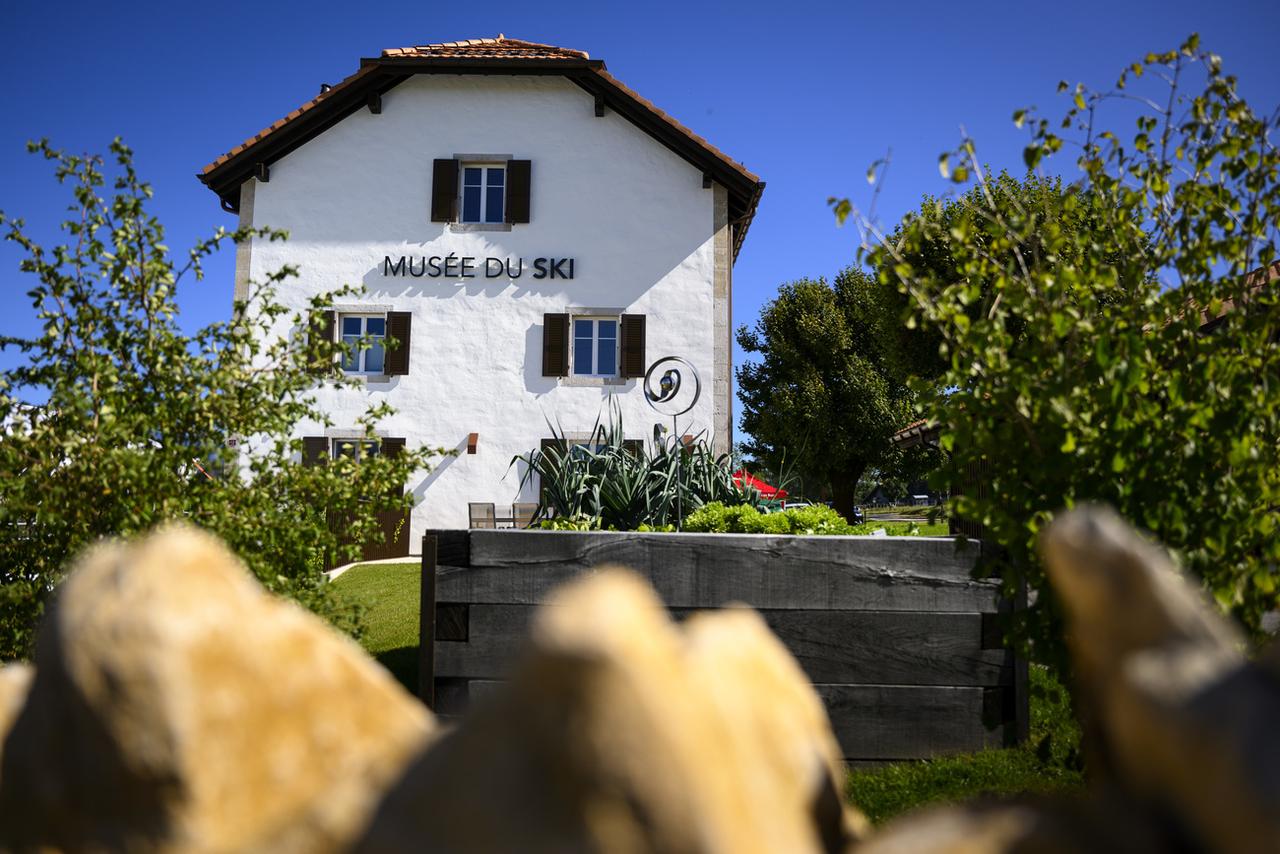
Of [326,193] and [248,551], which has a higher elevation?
[326,193]

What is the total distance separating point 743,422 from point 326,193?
1739cm

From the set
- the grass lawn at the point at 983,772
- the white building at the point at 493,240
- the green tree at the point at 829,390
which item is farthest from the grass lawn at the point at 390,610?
the green tree at the point at 829,390

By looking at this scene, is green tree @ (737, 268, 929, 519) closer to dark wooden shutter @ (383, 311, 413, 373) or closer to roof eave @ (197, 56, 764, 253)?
roof eave @ (197, 56, 764, 253)

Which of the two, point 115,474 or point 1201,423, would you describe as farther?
point 115,474

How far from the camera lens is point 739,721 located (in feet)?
3.62

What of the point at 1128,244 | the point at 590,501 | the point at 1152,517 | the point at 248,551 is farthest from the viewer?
the point at 590,501

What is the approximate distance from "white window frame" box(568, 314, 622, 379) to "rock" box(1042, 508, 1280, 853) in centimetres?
1460

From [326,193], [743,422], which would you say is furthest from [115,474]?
[743,422]

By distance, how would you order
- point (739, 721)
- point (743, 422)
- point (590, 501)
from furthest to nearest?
point (743, 422), point (590, 501), point (739, 721)

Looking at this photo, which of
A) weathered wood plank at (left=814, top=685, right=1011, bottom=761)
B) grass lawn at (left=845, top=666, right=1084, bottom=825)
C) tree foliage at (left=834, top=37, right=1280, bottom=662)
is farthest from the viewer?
weathered wood plank at (left=814, top=685, right=1011, bottom=761)

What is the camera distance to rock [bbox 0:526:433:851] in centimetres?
122

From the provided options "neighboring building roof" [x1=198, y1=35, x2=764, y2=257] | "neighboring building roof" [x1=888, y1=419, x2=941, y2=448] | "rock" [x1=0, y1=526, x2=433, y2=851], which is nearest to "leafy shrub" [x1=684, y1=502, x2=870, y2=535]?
"rock" [x1=0, y1=526, x2=433, y2=851]

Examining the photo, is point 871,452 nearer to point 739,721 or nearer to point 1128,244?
point 1128,244

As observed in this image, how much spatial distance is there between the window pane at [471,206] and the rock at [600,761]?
15.9 meters
